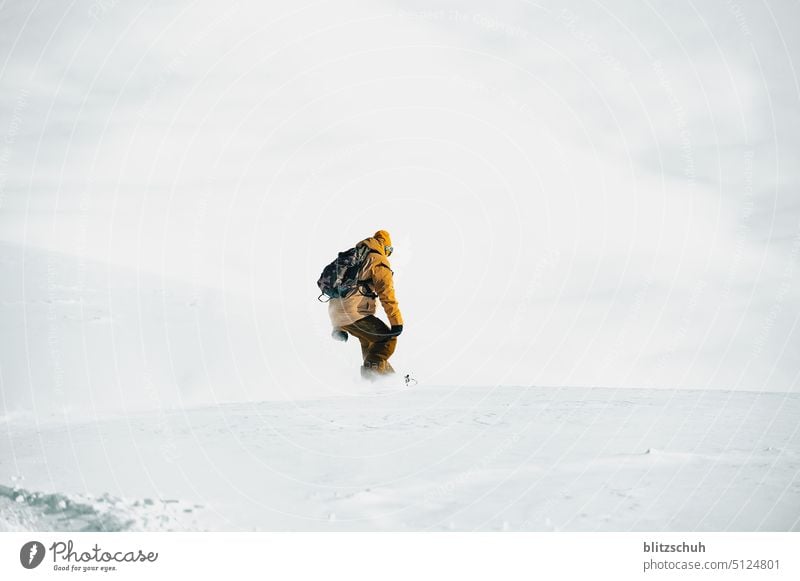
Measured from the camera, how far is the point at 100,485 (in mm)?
6203

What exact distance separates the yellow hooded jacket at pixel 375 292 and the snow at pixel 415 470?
8.32ft

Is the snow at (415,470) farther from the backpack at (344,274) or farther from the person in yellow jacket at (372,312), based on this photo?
the backpack at (344,274)

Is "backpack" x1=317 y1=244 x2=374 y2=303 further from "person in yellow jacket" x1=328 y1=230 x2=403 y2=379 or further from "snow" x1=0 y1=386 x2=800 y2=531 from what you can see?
"snow" x1=0 y1=386 x2=800 y2=531

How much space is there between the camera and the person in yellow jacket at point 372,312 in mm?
11250

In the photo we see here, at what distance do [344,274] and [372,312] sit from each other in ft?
2.92

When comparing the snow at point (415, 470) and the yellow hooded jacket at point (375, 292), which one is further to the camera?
the yellow hooded jacket at point (375, 292)

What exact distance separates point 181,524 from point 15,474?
2.25 metres

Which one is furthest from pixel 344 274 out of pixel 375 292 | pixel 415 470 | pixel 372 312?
pixel 415 470

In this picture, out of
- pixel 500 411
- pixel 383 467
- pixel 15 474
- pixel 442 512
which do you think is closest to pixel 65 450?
pixel 15 474

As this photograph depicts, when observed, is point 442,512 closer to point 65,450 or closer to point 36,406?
point 65,450

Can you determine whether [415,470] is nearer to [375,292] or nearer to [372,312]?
[375,292]

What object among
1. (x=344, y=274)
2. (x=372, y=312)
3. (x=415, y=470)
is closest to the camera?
(x=415, y=470)

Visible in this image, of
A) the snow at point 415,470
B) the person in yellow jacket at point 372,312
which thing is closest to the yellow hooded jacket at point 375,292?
the person in yellow jacket at point 372,312

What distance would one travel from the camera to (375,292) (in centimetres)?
1170
